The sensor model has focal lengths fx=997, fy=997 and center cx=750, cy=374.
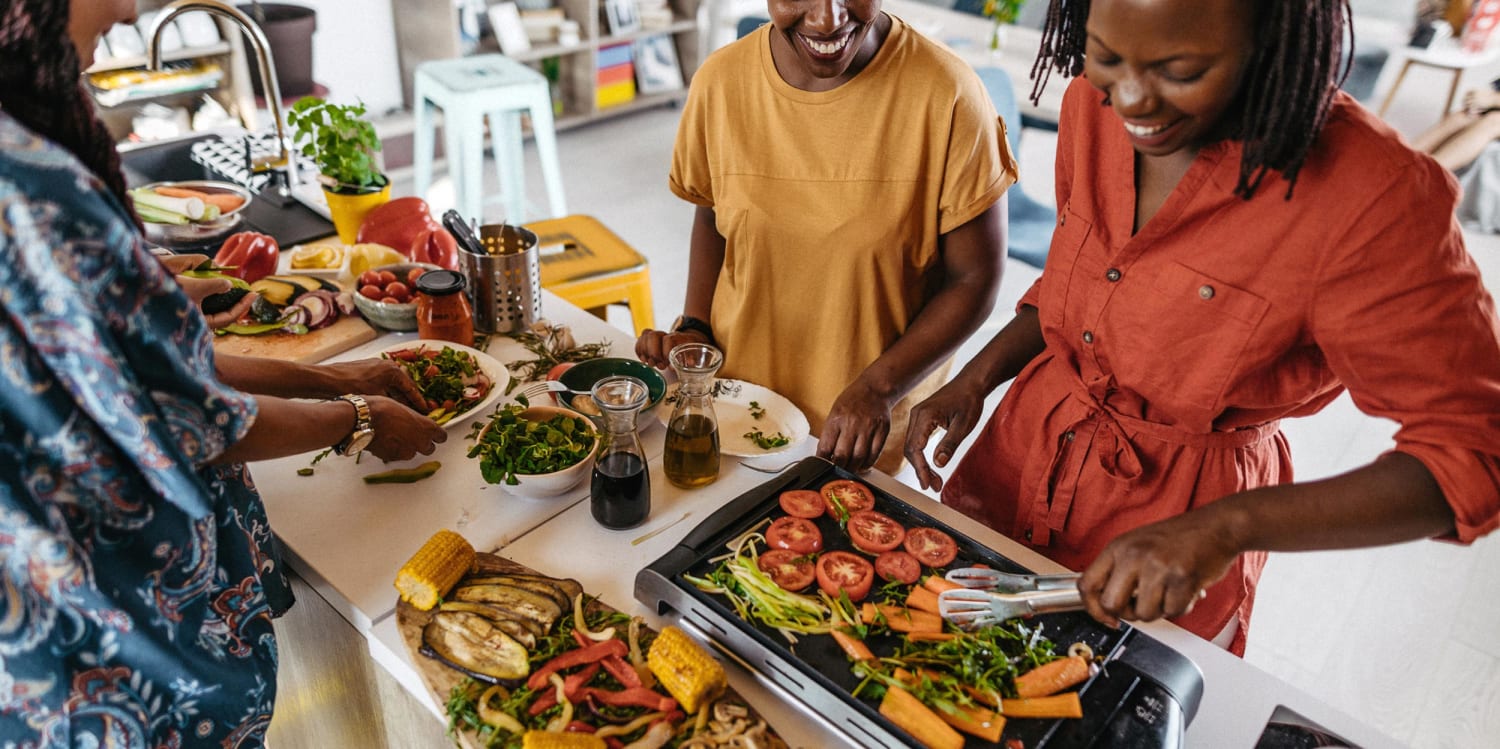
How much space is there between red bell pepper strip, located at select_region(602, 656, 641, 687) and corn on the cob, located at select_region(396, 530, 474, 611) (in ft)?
0.86

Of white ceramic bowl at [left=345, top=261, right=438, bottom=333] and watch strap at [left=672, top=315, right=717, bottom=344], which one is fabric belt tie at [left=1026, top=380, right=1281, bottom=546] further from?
white ceramic bowl at [left=345, top=261, right=438, bottom=333]

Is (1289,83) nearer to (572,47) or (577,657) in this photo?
(577,657)

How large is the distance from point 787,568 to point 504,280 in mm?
1002

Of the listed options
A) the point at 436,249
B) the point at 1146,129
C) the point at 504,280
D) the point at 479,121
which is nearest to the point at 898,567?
the point at 1146,129

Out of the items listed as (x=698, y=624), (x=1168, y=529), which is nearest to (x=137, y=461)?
(x=698, y=624)

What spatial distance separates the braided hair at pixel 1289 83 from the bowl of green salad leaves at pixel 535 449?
1.03 metres

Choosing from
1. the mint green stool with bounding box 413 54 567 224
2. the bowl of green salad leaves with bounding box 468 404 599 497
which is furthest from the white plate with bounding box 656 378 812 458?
the mint green stool with bounding box 413 54 567 224

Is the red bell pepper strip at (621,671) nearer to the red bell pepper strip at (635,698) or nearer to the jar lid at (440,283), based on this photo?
the red bell pepper strip at (635,698)

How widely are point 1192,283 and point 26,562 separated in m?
1.36

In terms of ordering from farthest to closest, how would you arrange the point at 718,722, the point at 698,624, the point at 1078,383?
the point at 1078,383
the point at 698,624
the point at 718,722

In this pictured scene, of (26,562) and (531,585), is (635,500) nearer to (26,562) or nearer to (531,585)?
(531,585)

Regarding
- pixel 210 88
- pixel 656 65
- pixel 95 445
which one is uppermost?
pixel 95 445

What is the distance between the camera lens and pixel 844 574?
135 centimetres

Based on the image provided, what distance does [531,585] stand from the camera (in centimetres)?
139
